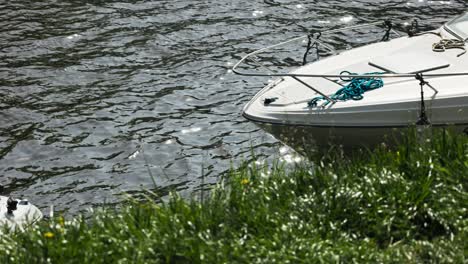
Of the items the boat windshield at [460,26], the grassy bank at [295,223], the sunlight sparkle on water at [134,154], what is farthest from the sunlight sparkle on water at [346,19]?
the grassy bank at [295,223]

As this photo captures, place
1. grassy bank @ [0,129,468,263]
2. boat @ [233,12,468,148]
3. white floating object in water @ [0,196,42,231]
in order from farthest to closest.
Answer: boat @ [233,12,468,148]
white floating object in water @ [0,196,42,231]
grassy bank @ [0,129,468,263]

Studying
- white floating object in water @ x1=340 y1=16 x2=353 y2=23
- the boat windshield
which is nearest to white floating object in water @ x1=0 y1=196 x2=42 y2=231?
the boat windshield

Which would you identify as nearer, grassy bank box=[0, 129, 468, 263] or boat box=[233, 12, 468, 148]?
grassy bank box=[0, 129, 468, 263]

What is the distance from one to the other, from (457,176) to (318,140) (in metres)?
3.48

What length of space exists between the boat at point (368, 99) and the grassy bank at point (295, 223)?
243 centimetres

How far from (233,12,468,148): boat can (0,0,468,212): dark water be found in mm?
626

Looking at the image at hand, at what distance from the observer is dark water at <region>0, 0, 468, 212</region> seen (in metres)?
11.6

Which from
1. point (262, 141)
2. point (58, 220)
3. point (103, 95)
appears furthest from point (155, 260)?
point (103, 95)

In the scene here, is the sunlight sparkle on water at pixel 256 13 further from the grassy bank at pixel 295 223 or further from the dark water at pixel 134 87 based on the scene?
the grassy bank at pixel 295 223

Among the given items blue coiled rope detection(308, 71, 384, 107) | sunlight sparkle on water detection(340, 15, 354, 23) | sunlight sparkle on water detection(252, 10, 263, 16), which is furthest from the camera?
sunlight sparkle on water detection(252, 10, 263, 16)

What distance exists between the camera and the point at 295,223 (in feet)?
22.1

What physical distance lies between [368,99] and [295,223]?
13.3 ft

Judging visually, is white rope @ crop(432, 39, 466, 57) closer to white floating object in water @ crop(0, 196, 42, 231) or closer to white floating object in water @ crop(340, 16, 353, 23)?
white floating object in water @ crop(0, 196, 42, 231)

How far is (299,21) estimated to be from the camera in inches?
679
